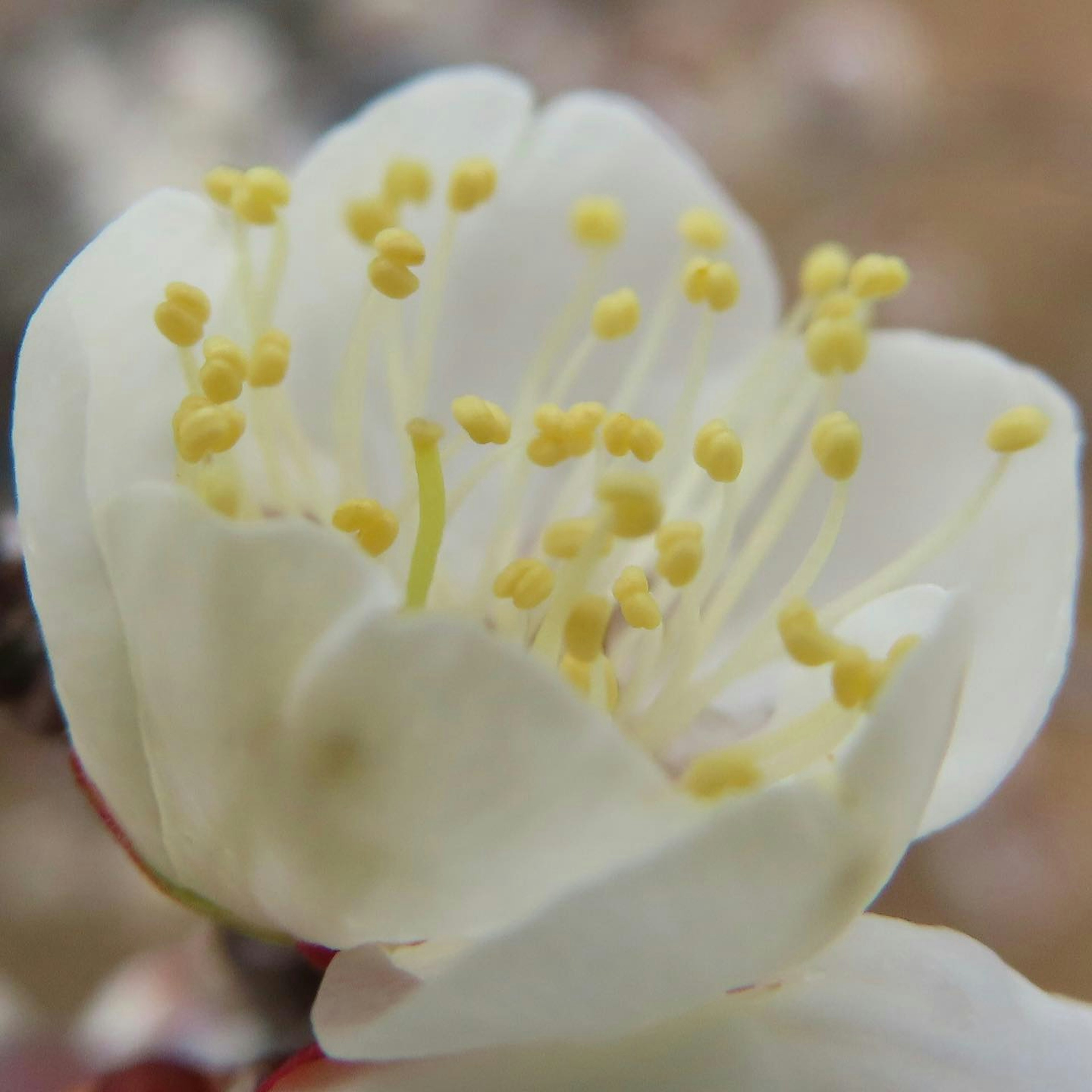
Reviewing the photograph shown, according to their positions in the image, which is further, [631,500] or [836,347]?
[836,347]

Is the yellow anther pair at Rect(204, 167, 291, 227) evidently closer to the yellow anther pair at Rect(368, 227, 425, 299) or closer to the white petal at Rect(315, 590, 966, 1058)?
the yellow anther pair at Rect(368, 227, 425, 299)

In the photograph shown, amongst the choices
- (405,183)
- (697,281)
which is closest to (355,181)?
(405,183)

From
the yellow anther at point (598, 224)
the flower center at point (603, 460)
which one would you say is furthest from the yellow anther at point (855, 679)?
the yellow anther at point (598, 224)

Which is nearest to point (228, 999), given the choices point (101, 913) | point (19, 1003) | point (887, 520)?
point (887, 520)

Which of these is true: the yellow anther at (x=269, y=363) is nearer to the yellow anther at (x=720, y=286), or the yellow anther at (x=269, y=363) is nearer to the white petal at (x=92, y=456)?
the white petal at (x=92, y=456)

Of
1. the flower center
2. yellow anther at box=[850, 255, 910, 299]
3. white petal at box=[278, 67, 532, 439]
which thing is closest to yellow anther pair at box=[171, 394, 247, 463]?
the flower center

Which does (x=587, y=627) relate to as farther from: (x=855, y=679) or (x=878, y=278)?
(x=878, y=278)

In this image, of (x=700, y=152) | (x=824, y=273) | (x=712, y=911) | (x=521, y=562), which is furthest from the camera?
(x=700, y=152)

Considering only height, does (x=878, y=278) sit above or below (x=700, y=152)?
above
